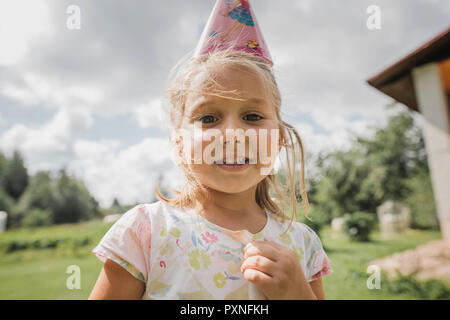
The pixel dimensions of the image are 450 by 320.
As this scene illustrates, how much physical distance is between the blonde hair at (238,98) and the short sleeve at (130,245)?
0.22m

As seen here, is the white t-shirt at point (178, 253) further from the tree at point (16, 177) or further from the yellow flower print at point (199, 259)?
the tree at point (16, 177)

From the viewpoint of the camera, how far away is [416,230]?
67.4 feet

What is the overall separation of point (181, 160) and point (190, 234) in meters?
0.38

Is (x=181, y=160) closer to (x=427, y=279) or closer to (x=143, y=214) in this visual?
(x=143, y=214)

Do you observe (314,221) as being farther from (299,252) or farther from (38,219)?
(38,219)

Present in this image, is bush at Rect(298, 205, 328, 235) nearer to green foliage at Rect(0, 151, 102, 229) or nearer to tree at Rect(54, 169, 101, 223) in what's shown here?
green foliage at Rect(0, 151, 102, 229)

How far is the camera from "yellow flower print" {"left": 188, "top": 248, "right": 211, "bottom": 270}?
1.06 meters

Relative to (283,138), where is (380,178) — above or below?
above

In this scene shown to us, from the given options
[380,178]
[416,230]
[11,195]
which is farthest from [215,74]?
[11,195]

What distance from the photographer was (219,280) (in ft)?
3.44

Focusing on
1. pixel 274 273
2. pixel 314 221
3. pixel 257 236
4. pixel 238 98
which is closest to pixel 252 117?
pixel 238 98

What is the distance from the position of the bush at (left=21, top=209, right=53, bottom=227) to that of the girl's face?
3610 centimetres

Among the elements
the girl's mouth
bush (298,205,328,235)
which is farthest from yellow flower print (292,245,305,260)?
bush (298,205,328,235)

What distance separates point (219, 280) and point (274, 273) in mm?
215
